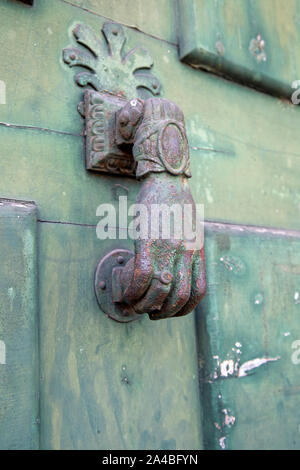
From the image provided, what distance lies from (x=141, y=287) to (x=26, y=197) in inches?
10.0

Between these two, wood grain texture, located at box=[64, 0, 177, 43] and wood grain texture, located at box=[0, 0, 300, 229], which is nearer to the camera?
wood grain texture, located at box=[0, 0, 300, 229]

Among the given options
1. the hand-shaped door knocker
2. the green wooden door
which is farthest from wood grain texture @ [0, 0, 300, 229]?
the hand-shaped door knocker

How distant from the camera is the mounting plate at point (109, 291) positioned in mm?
883

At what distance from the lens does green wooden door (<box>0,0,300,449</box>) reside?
2.63 ft

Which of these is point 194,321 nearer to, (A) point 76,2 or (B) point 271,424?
(B) point 271,424

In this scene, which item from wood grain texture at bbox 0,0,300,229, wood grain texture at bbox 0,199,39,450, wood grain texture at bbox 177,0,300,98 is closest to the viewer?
wood grain texture at bbox 0,199,39,450

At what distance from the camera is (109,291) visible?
2.93ft

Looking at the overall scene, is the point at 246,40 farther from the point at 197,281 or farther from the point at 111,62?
the point at 197,281

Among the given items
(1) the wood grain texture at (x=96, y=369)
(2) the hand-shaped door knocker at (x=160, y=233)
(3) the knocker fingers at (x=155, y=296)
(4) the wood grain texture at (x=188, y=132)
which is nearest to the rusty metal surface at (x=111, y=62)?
(4) the wood grain texture at (x=188, y=132)

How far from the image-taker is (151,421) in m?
0.91

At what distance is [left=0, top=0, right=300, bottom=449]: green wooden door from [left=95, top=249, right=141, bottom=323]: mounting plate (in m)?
0.01

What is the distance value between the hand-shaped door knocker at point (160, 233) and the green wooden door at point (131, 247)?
10 centimetres

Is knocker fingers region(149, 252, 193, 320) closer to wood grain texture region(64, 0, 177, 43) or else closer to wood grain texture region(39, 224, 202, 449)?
wood grain texture region(39, 224, 202, 449)

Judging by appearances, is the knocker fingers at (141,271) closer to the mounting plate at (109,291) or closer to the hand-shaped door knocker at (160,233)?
the hand-shaped door knocker at (160,233)
